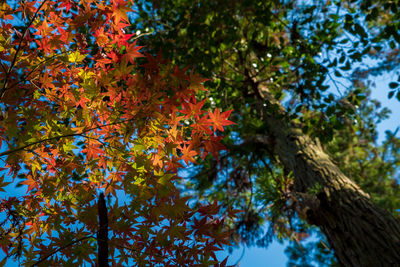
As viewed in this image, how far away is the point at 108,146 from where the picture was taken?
4.04ft

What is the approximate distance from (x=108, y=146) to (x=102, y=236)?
0.41 metres

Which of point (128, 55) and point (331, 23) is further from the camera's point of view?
point (331, 23)

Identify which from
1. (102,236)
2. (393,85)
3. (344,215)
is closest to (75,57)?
(102,236)

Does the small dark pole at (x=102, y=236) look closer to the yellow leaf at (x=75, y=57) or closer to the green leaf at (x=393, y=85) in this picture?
the yellow leaf at (x=75, y=57)

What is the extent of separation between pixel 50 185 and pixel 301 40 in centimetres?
303

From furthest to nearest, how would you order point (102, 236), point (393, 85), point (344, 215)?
point (393, 85) → point (344, 215) → point (102, 236)

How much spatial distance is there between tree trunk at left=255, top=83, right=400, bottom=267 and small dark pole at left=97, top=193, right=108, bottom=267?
1906 millimetres

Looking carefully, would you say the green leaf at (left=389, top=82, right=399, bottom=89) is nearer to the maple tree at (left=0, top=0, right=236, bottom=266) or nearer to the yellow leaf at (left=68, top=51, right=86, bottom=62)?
the maple tree at (left=0, top=0, right=236, bottom=266)

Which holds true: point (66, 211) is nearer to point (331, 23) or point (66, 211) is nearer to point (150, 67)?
point (150, 67)

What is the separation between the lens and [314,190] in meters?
2.43

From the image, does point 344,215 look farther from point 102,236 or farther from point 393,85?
point 102,236

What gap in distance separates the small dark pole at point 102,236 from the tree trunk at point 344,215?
1.91 metres

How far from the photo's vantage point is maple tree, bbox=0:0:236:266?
1.11 meters

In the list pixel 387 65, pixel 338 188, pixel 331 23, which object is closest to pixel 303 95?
pixel 331 23
